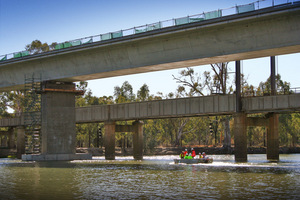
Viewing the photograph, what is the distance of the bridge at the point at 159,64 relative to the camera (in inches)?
1571

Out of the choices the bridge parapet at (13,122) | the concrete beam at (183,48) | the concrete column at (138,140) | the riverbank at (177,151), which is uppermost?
the concrete beam at (183,48)

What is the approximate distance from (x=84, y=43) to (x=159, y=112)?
15.1 meters

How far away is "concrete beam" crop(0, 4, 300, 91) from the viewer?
128 ft

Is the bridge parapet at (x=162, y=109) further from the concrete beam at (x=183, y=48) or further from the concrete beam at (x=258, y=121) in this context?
the concrete beam at (x=183, y=48)

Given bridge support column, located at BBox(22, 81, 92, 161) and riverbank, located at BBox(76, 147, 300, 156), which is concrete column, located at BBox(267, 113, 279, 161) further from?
riverbank, located at BBox(76, 147, 300, 156)

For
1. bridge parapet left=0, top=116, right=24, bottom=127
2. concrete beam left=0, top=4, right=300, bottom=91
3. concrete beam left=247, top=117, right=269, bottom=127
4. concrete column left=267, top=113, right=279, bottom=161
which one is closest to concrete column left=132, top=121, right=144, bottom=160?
concrete beam left=0, top=4, right=300, bottom=91

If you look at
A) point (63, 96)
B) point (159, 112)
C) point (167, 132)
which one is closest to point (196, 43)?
point (159, 112)

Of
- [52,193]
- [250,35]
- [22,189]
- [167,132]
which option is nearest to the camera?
[52,193]

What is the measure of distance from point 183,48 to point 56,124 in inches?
869

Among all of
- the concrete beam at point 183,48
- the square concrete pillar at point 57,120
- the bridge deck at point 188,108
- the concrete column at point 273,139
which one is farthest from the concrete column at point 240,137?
the square concrete pillar at point 57,120

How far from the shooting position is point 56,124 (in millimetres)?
57500

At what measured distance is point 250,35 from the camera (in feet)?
133

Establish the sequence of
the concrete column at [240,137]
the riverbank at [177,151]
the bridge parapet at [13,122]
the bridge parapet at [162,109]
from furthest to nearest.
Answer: the riverbank at [177,151]
the bridge parapet at [13,122]
the bridge parapet at [162,109]
the concrete column at [240,137]

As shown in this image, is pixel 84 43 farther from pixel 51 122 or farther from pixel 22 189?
pixel 22 189
